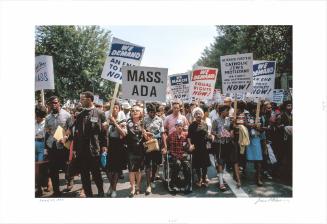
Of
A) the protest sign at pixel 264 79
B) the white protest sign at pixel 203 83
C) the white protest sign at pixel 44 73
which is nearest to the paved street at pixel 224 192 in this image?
the protest sign at pixel 264 79

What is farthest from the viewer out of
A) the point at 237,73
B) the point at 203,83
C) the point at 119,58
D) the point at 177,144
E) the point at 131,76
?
the point at 203,83

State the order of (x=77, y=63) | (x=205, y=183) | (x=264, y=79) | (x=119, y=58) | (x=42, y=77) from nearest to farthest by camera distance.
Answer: (x=119, y=58), (x=42, y=77), (x=205, y=183), (x=264, y=79), (x=77, y=63)

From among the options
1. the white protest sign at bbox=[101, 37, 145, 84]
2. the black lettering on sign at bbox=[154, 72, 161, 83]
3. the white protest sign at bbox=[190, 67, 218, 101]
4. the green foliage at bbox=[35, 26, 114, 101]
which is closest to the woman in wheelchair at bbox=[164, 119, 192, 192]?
the black lettering on sign at bbox=[154, 72, 161, 83]

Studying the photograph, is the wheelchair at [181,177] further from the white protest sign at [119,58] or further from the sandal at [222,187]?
the white protest sign at [119,58]

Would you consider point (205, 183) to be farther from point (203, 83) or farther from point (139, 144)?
point (203, 83)

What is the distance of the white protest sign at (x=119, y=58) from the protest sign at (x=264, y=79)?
2895 mm

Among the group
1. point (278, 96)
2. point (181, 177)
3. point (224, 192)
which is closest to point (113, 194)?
point (181, 177)

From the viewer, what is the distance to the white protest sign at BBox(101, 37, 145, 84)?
7469mm

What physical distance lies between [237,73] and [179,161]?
90.3 inches

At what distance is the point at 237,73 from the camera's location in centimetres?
813

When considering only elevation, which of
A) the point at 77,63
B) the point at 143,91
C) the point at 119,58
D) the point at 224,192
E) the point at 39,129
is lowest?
the point at 224,192

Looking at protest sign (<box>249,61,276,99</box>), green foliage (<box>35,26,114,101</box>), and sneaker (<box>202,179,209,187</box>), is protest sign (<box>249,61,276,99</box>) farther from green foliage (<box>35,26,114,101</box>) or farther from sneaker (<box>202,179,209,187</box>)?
green foliage (<box>35,26,114,101</box>)

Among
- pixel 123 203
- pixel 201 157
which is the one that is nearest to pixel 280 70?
pixel 201 157
